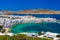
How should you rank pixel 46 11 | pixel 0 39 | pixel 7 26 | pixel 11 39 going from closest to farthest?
1. pixel 0 39
2. pixel 11 39
3. pixel 7 26
4. pixel 46 11

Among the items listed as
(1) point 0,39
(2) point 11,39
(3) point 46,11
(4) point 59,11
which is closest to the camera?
(1) point 0,39

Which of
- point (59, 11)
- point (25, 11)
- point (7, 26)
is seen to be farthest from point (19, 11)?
point (7, 26)

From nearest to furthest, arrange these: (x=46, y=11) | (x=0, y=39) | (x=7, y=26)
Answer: (x=0, y=39), (x=7, y=26), (x=46, y=11)

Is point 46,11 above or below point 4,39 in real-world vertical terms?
above

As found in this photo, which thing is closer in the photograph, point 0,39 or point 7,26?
point 0,39

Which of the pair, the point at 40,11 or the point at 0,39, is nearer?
the point at 0,39

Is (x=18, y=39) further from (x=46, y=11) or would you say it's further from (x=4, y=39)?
(x=46, y=11)

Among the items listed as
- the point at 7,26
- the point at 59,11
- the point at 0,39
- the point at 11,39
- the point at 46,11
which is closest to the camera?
the point at 0,39

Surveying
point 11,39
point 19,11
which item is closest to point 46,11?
point 19,11

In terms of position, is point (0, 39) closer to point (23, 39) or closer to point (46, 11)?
point (23, 39)
